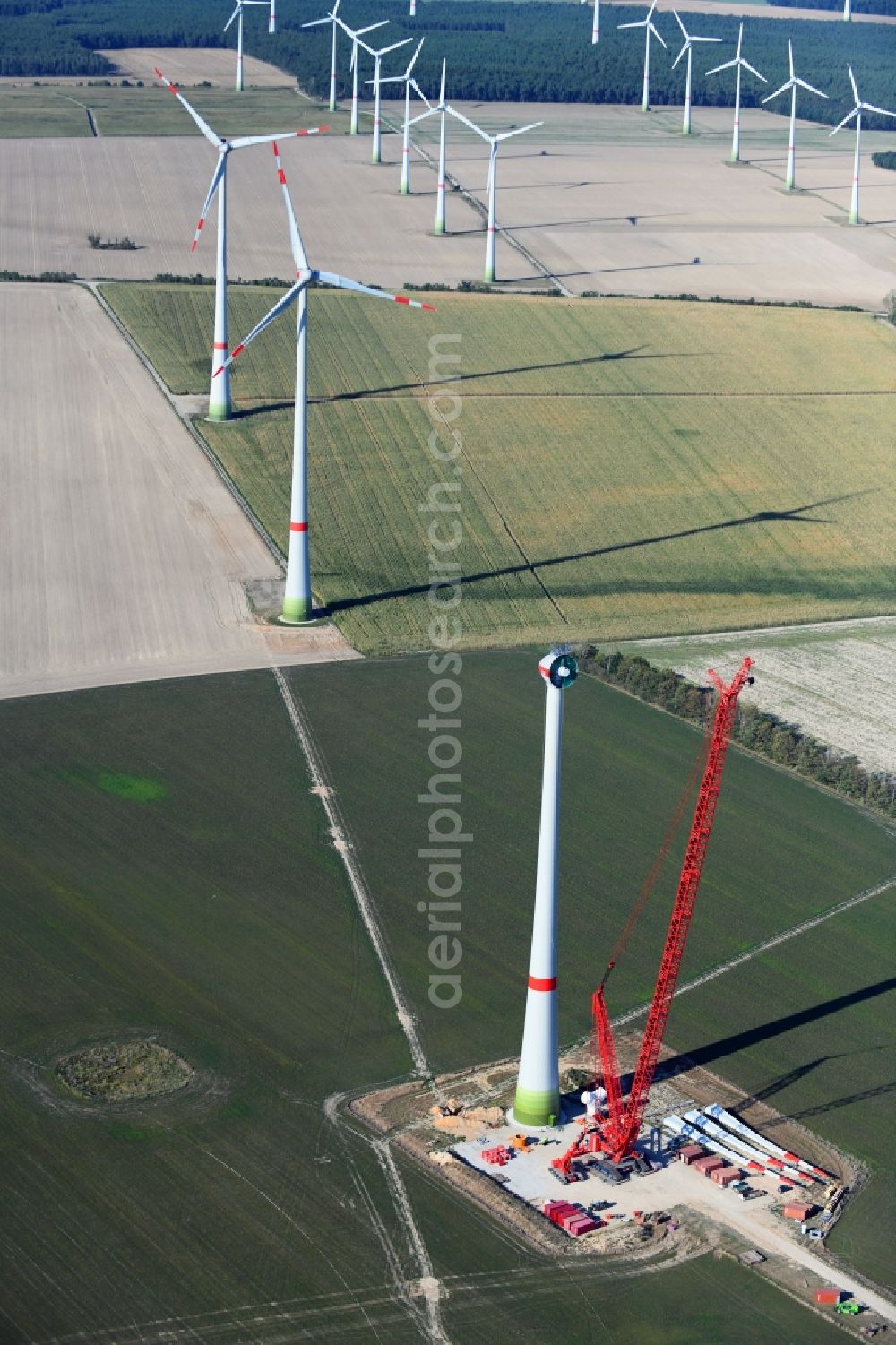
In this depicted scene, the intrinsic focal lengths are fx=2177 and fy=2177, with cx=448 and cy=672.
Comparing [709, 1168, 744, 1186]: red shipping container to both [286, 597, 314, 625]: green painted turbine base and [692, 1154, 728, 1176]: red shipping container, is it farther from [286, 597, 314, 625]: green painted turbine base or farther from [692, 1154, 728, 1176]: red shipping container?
[286, 597, 314, 625]: green painted turbine base

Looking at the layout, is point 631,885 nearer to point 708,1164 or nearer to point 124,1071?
point 708,1164

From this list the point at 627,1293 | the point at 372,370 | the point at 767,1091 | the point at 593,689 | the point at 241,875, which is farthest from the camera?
the point at 372,370

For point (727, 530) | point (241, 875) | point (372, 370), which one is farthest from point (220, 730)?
point (372, 370)

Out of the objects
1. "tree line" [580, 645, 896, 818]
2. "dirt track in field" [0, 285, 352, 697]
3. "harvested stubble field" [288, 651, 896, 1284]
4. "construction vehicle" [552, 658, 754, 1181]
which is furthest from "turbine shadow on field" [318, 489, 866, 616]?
"construction vehicle" [552, 658, 754, 1181]

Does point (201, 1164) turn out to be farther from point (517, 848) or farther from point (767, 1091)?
point (517, 848)

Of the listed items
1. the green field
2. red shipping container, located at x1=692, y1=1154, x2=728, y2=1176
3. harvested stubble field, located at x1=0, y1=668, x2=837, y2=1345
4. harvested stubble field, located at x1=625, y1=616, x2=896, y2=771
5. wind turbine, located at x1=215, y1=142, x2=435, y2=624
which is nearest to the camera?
harvested stubble field, located at x1=0, y1=668, x2=837, y2=1345
